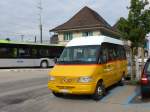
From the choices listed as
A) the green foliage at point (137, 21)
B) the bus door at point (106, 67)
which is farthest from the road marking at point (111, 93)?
the green foliage at point (137, 21)

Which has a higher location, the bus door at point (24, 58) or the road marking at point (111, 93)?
the bus door at point (24, 58)

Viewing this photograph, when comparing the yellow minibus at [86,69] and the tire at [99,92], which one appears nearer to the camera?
the yellow minibus at [86,69]

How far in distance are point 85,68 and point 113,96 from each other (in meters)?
1.97

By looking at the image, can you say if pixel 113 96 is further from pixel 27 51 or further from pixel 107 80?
pixel 27 51

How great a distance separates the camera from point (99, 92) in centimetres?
1215

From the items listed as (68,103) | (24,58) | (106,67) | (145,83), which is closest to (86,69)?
(68,103)

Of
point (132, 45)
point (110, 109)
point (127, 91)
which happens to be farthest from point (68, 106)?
point (132, 45)

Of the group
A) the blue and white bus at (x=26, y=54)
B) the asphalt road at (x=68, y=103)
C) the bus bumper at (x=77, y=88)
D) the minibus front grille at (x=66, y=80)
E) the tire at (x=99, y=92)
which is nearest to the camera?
the asphalt road at (x=68, y=103)

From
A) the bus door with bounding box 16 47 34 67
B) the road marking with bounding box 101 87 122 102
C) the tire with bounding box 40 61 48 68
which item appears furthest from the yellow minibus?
the tire with bounding box 40 61 48 68

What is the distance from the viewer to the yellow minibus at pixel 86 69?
11531 mm

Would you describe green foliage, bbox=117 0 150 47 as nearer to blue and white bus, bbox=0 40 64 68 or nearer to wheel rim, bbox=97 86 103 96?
→ wheel rim, bbox=97 86 103 96

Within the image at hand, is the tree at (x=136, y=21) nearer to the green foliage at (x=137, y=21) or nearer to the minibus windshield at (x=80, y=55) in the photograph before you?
the green foliage at (x=137, y=21)

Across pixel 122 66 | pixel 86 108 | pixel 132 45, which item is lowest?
pixel 86 108

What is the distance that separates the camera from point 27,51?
34406 mm
